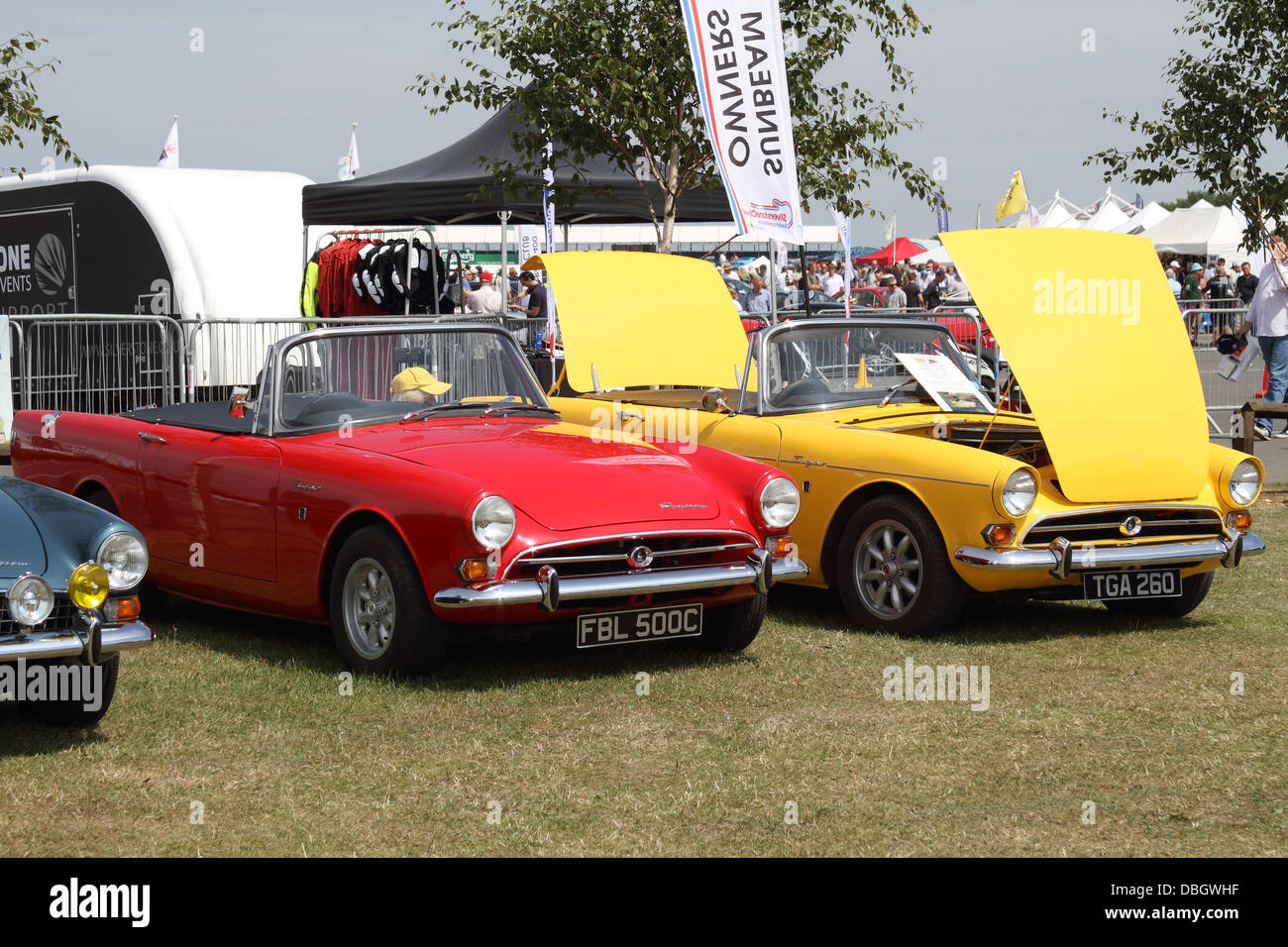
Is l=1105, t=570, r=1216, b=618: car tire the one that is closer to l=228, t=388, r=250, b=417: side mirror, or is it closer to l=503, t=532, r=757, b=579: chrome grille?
l=503, t=532, r=757, b=579: chrome grille

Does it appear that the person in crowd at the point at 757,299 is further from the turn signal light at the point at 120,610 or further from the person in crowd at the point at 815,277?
the turn signal light at the point at 120,610

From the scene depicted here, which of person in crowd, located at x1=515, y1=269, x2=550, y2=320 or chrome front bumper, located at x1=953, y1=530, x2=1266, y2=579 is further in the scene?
person in crowd, located at x1=515, y1=269, x2=550, y2=320

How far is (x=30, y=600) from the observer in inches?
192

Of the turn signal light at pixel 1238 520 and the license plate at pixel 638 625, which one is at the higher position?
the turn signal light at pixel 1238 520

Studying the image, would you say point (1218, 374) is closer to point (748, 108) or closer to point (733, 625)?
point (748, 108)

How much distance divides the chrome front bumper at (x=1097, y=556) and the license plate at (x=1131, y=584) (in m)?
0.08

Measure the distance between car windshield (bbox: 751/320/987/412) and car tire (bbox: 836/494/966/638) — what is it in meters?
1.05

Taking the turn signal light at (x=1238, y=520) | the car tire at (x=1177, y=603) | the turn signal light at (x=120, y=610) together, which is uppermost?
the turn signal light at (x=1238, y=520)

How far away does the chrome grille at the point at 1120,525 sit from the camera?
6957 millimetres

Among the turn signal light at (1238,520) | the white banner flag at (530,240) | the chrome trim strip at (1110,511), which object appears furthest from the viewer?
the white banner flag at (530,240)

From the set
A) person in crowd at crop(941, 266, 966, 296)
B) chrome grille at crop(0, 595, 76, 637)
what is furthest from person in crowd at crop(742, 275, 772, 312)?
chrome grille at crop(0, 595, 76, 637)

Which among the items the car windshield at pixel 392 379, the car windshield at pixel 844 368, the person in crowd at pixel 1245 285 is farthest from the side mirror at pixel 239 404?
the person in crowd at pixel 1245 285

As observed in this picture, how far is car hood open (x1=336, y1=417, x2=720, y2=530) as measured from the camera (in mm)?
6051
